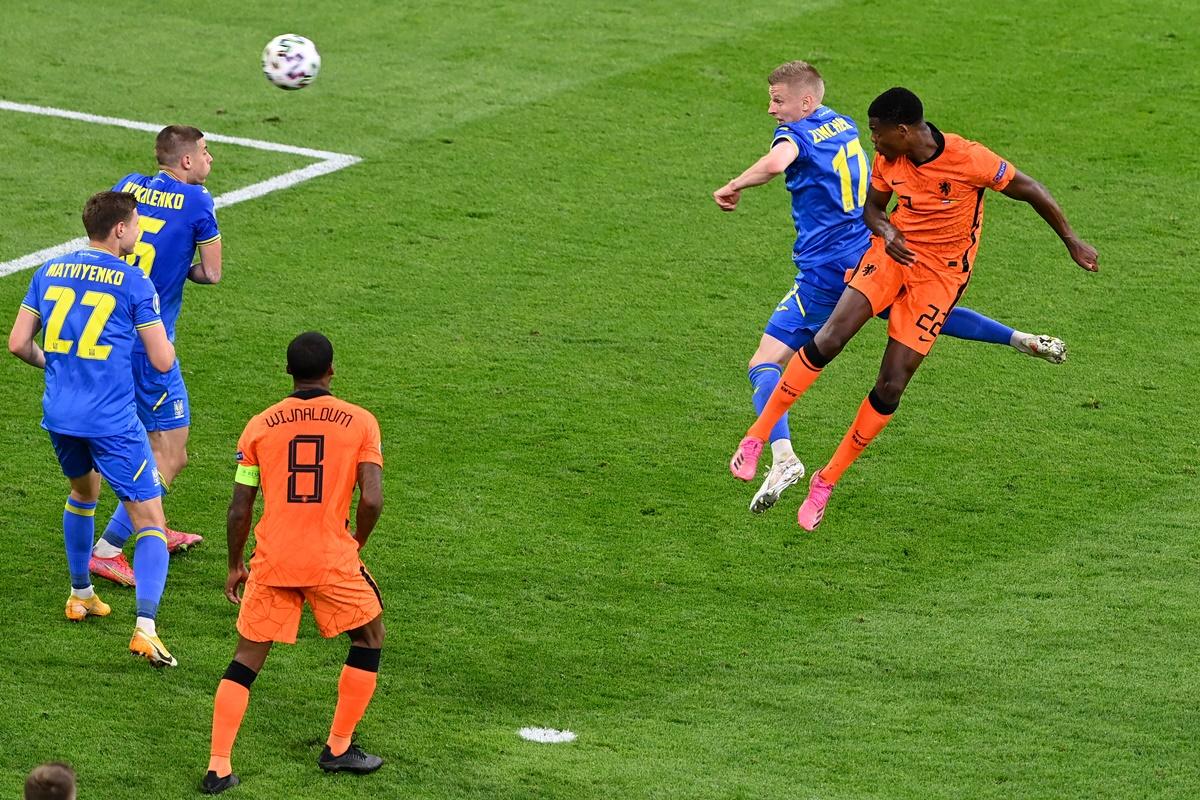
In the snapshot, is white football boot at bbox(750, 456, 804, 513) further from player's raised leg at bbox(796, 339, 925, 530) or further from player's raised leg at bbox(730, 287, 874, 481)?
player's raised leg at bbox(796, 339, 925, 530)

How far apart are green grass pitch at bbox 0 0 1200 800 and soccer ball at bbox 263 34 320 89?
5.12ft

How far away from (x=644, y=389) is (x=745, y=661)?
342 centimetres

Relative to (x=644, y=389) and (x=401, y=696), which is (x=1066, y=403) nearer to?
(x=644, y=389)

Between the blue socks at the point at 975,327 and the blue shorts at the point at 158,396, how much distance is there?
4.10 metres

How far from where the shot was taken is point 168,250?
364 inches

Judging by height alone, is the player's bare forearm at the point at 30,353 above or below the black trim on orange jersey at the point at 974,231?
below

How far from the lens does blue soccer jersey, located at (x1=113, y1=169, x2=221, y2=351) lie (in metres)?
9.19

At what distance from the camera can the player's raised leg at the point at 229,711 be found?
7.24m

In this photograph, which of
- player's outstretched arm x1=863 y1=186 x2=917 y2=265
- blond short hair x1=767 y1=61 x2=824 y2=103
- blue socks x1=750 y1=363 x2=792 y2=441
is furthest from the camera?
blue socks x1=750 y1=363 x2=792 y2=441

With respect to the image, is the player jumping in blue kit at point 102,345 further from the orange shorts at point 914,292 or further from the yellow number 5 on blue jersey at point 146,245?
the orange shorts at point 914,292

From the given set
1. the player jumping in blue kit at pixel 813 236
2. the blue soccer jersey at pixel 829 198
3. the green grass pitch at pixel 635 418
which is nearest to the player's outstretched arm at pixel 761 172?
the player jumping in blue kit at pixel 813 236

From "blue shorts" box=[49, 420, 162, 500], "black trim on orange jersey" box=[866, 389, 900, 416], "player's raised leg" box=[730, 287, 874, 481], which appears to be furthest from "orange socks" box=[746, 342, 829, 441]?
"blue shorts" box=[49, 420, 162, 500]

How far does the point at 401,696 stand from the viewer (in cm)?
829

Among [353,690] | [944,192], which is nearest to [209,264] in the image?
[353,690]
